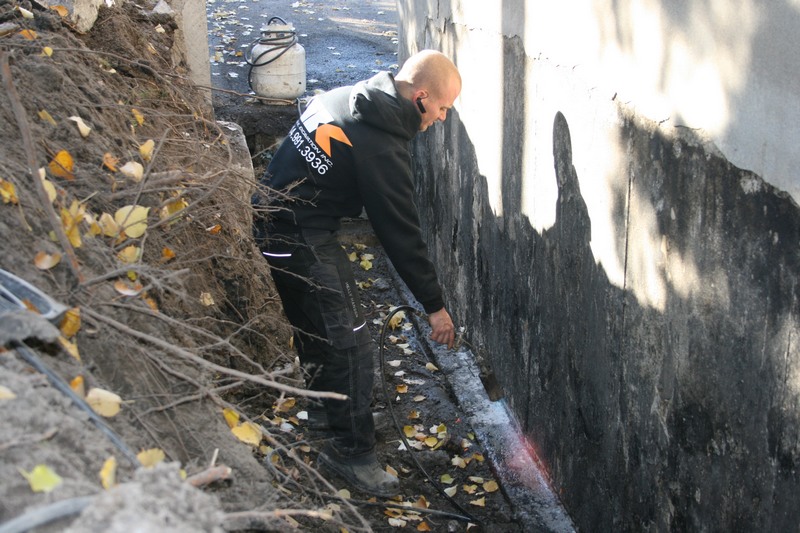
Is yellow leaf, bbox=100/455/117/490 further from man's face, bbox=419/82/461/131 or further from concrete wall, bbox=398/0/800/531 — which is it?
man's face, bbox=419/82/461/131

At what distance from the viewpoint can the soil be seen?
1841 mm

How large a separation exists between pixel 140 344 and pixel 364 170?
6.41 ft

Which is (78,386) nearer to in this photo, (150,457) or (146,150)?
(150,457)

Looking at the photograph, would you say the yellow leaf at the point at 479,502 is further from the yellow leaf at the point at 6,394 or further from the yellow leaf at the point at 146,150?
the yellow leaf at the point at 6,394

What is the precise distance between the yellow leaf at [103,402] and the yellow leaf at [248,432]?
1.72 feet

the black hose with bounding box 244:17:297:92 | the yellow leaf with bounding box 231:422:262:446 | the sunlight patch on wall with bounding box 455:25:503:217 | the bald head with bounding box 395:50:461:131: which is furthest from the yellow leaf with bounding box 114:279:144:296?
the black hose with bounding box 244:17:297:92

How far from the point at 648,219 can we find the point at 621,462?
1.11 m

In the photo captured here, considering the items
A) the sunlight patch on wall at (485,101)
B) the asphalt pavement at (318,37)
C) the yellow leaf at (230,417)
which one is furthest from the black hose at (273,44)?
the yellow leaf at (230,417)

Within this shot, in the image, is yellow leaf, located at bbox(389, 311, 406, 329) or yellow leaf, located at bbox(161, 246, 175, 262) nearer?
yellow leaf, located at bbox(161, 246, 175, 262)

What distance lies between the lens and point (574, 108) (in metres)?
3.87

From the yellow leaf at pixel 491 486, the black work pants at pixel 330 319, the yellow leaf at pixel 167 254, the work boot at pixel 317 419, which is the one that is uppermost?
the yellow leaf at pixel 167 254

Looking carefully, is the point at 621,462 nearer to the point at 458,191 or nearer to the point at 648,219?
the point at 648,219

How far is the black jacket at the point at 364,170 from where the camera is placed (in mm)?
4324

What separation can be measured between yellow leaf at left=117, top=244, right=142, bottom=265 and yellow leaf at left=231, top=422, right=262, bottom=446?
0.72m
